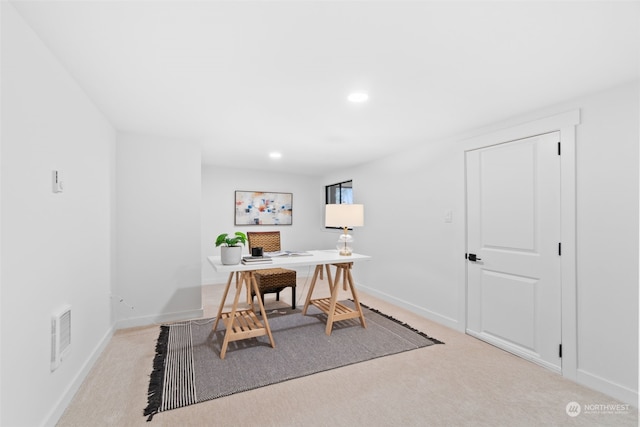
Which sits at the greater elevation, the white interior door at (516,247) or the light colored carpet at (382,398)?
the white interior door at (516,247)

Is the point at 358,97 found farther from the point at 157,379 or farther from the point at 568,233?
the point at 157,379

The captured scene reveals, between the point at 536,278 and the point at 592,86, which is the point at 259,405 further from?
the point at 592,86

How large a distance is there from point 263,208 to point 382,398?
4.45 metres

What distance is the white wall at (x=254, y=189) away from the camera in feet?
17.9

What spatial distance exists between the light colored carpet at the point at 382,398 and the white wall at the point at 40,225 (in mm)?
283

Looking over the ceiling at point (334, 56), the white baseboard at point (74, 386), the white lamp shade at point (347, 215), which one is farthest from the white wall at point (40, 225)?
the white lamp shade at point (347, 215)

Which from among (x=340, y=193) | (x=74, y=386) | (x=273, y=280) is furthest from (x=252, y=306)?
(x=340, y=193)

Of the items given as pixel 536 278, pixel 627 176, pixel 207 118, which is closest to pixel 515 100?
pixel 627 176

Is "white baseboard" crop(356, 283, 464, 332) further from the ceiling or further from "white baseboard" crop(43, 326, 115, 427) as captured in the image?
"white baseboard" crop(43, 326, 115, 427)

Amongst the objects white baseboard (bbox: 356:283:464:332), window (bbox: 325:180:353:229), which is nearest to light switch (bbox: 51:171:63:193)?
white baseboard (bbox: 356:283:464:332)

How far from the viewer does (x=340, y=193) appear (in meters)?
5.90

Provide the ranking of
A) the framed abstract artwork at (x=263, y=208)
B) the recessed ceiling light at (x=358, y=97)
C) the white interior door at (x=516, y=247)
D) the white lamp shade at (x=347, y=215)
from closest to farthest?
1. the recessed ceiling light at (x=358, y=97)
2. the white interior door at (x=516, y=247)
3. the white lamp shade at (x=347, y=215)
4. the framed abstract artwork at (x=263, y=208)

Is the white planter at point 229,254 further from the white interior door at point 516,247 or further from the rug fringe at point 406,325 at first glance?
the white interior door at point 516,247

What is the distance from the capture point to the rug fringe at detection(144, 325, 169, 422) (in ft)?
6.15
